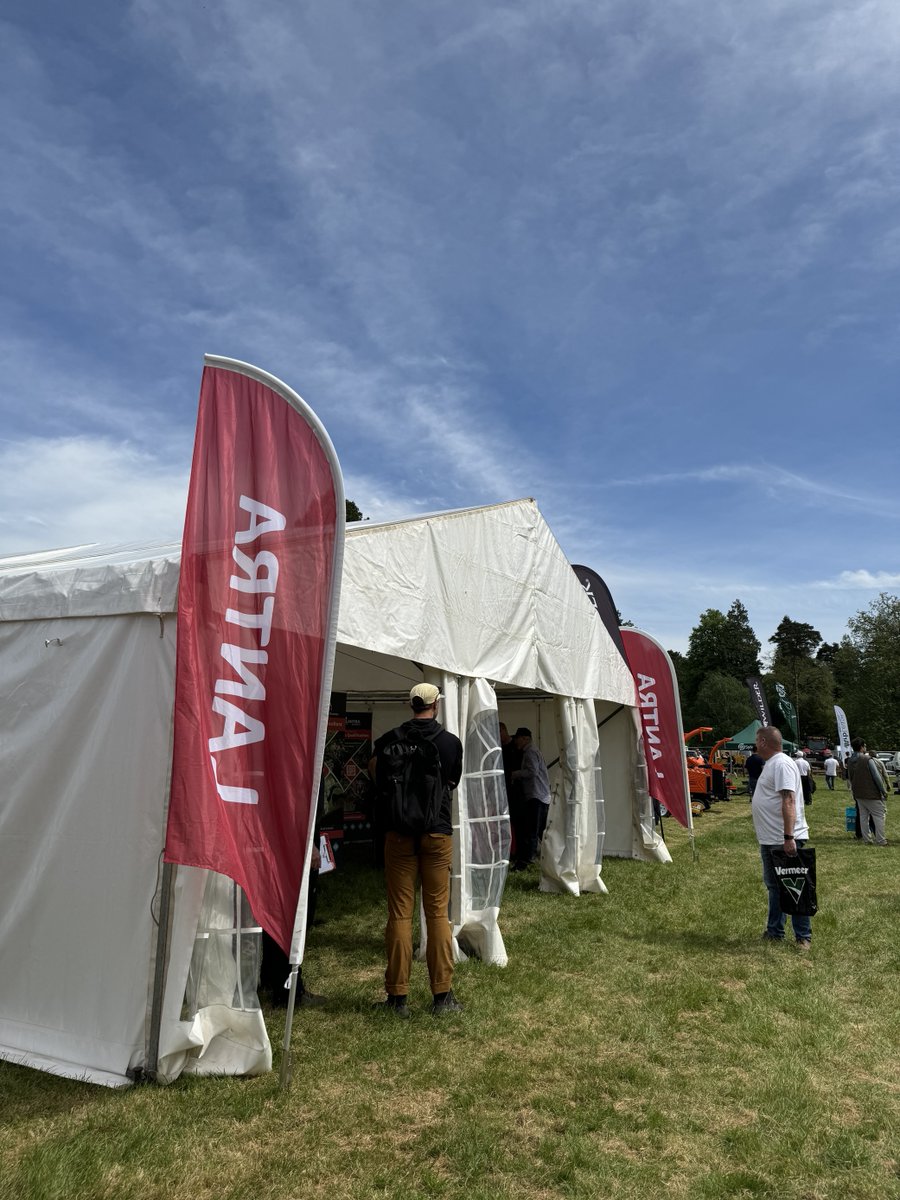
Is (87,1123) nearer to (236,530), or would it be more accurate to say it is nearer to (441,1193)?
(441,1193)

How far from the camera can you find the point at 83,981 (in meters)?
3.68

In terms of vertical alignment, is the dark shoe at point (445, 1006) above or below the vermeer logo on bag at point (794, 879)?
below

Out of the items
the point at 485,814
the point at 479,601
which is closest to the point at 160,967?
the point at 485,814

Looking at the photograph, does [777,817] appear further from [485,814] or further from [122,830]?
[122,830]

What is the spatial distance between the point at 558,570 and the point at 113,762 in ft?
15.9

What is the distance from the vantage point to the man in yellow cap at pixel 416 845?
14.4 ft

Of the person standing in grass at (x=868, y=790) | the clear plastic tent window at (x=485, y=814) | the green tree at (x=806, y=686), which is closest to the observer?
the clear plastic tent window at (x=485, y=814)

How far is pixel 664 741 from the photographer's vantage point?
1020 centimetres

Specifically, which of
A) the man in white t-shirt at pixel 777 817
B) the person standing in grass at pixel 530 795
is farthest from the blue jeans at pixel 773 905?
the person standing in grass at pixel 530 795

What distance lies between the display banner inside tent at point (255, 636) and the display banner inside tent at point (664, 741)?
7.31 metres

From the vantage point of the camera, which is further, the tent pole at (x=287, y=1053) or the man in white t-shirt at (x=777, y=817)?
the man in white t-shirt at (x=777, y=817)

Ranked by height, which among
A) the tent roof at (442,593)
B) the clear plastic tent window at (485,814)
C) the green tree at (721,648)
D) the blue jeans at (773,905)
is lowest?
the blue jeans at (773,905)

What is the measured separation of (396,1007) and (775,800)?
127 inches

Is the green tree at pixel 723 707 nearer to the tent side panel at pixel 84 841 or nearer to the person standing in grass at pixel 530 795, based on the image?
the person standing in grass at pixel 530 795
